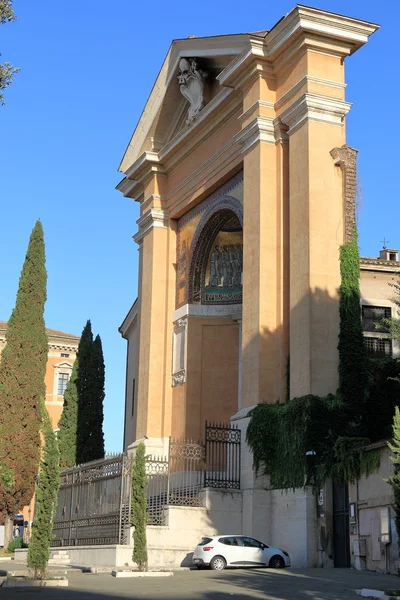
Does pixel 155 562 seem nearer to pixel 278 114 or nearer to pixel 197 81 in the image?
pixel 278 114

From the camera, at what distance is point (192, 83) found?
3136 centimetres

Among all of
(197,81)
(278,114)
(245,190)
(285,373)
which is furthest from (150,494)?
(197,81)

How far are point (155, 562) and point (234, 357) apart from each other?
9427 millimetres

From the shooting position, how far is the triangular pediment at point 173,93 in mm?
29688

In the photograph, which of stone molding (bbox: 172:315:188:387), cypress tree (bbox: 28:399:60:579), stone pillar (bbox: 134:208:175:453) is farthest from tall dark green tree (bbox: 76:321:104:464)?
cypress tree (bbox: 28:399:60:579)

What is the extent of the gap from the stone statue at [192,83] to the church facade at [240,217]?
6 centimetres

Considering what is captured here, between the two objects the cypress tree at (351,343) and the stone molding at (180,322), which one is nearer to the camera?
the cypress tree at (351,343)

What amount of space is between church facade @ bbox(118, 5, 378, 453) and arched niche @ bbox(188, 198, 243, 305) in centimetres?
4

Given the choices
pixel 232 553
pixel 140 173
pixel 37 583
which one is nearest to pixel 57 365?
pixel 140 173

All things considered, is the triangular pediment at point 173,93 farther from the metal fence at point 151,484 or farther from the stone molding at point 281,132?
the metal fence at point 151,484

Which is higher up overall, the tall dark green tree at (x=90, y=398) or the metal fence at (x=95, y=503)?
the tall dark green tree at (x=90, y=398)

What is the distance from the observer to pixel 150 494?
86.0ft

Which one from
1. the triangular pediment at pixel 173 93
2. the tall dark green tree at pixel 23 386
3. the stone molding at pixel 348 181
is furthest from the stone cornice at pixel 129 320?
the stone molding at pixel 348 181

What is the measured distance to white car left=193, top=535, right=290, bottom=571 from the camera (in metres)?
21.5
